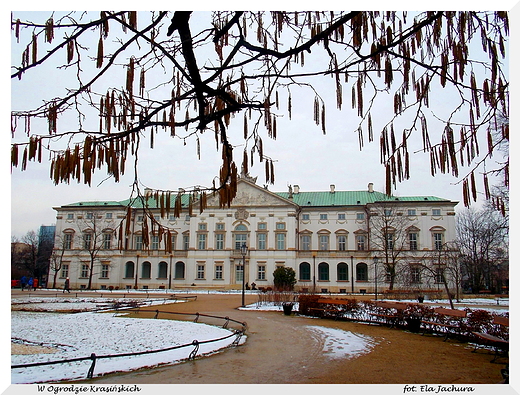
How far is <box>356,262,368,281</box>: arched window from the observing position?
42.1m

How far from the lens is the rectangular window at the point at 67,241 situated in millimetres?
41872

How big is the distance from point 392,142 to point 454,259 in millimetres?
23197

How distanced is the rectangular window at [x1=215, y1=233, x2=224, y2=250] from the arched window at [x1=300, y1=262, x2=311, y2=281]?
8.30 meters

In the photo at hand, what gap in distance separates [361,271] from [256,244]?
10628 mm

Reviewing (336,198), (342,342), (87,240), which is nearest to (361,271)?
(336,198)

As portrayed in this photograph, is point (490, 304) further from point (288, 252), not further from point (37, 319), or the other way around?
point (288, 252)

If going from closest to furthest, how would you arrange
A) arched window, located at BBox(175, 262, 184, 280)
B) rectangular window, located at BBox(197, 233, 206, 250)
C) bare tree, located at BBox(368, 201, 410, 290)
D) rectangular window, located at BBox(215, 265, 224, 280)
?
bare tree, located at BBox(368, 201, 410, 290) → rectangular window, located at BBox(215, 265, 224, 280) → rectangular window, located at BBox(197, 233, 206, 250) → arched window, located at BBox(175, 262, 184, 280)

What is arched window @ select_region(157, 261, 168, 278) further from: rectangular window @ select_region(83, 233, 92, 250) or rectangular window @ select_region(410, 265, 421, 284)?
rectangular window @ select_region(410, 265, 421, 284)

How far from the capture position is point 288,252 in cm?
4247

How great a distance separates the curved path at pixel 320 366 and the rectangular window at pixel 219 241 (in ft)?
110

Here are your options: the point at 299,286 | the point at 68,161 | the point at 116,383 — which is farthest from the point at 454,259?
the point at 68,161

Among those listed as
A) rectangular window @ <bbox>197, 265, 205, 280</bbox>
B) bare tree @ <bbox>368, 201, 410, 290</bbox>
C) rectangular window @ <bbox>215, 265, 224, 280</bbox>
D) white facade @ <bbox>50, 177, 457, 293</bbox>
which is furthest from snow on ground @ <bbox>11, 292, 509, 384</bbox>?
rectangular window @ <bbox>197, 265, 205, 280</bbox>

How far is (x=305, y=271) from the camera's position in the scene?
142 feet

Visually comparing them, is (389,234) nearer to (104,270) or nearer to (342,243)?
(342,243)
